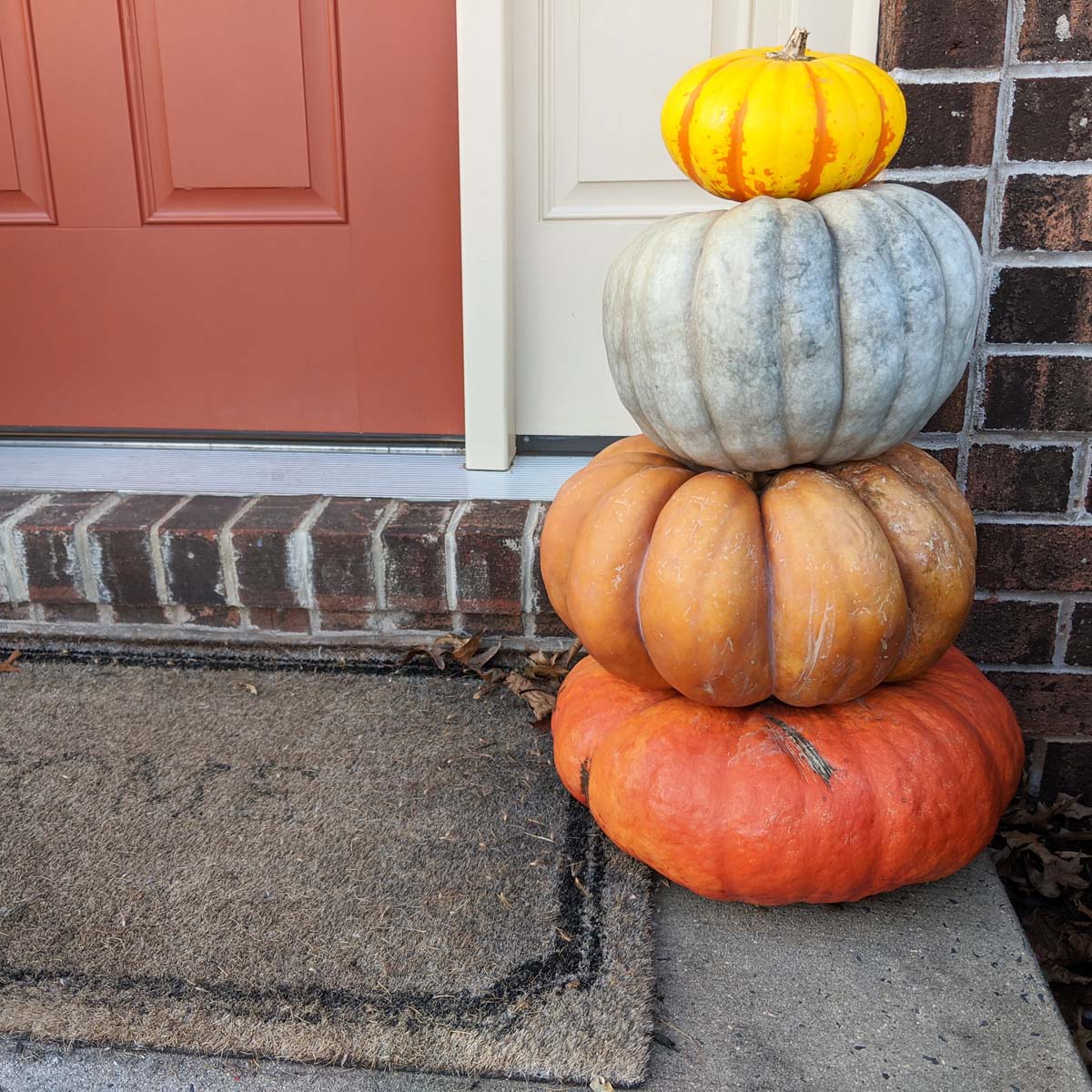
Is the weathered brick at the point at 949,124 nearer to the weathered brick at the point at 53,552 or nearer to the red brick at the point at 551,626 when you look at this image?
the red brick at the point at 551,626

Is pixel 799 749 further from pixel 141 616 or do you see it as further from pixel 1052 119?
pixel 141 616

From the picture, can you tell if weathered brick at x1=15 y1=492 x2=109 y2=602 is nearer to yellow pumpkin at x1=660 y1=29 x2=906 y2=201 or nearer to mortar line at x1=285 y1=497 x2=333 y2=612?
mortar line at x1=285 y1=497 x2=333 y2=612

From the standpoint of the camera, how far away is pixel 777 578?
3.93ft

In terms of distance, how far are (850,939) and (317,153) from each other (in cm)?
178

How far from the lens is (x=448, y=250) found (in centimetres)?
212

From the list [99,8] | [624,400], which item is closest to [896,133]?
[624,400]

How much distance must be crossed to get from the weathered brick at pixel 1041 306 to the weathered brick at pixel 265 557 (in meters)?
1.23

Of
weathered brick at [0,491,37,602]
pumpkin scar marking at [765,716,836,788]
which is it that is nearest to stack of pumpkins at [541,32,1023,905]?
pumpkin scar marking at [765,716,836,788]

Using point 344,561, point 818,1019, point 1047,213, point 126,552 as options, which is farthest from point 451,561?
point 1047,213

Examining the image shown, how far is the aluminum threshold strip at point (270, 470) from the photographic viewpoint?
2053mm

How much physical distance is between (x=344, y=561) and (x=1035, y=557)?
3.85 ft

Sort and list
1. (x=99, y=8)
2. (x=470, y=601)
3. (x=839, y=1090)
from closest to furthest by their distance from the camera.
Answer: (x=839, y=1090), (x=470, y=601), (x=99, y=8)

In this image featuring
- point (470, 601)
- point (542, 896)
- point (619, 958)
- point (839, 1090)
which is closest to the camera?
point (839, 1090)

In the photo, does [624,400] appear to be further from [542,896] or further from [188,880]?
[188,880]
